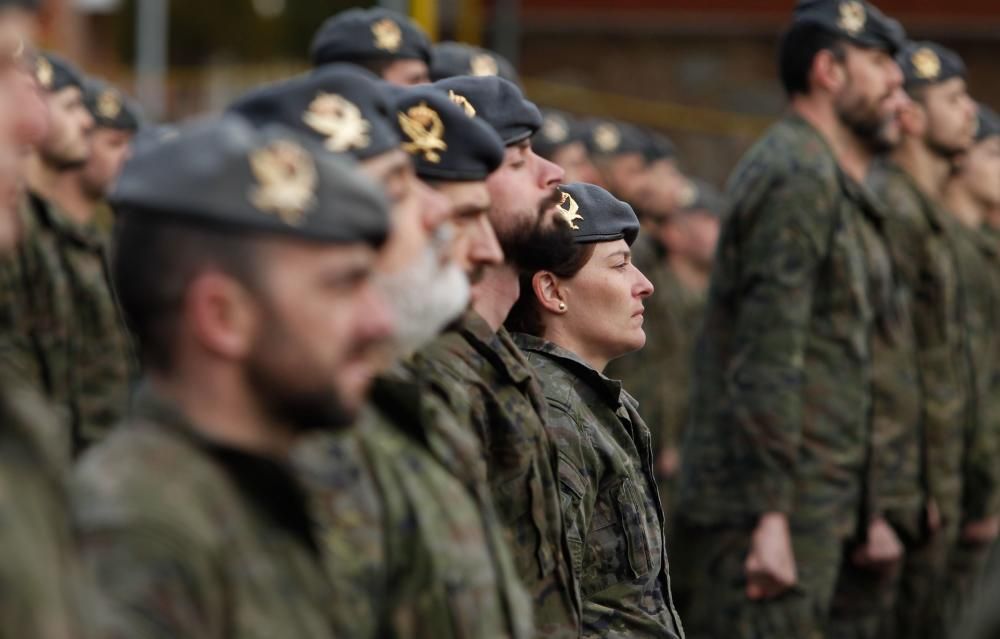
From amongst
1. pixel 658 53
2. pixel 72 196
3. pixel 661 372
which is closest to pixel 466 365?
pixel 72 196

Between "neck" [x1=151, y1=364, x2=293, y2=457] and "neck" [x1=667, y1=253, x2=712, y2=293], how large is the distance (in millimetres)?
11227

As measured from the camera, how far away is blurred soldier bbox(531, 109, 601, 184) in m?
9.64

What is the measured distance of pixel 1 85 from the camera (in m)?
2.36

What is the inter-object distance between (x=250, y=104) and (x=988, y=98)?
20.4 metres

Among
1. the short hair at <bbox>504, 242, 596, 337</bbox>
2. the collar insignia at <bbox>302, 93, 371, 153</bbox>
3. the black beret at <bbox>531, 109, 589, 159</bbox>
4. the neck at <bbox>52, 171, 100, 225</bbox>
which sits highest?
the collar insignia at <bbox>302, 93, 371, 153</bbox>

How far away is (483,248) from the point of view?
359 centimetres

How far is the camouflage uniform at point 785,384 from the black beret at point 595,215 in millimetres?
1841

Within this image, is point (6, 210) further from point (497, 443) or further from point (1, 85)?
point (497, 443)

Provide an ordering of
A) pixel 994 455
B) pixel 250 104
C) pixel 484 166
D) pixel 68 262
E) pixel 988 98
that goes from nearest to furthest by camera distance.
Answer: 1. pixel 250 104
2. pixel 484 166
3. pixel 68 262
4. pixel 994 455
5. pixel 988 98

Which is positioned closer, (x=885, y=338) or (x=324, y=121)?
(x=324, y=121)

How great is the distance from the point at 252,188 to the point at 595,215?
8.24 ft

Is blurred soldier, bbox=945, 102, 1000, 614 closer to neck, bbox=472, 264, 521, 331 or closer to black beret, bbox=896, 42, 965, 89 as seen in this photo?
black beret, bbox=896, 42, 965, 89

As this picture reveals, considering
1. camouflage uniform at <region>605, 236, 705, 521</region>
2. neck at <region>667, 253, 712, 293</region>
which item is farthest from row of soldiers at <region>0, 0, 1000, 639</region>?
neck at <region>667, 253, 712, 293</region>

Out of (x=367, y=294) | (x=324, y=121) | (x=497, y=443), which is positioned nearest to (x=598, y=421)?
(x=497, y=443)
